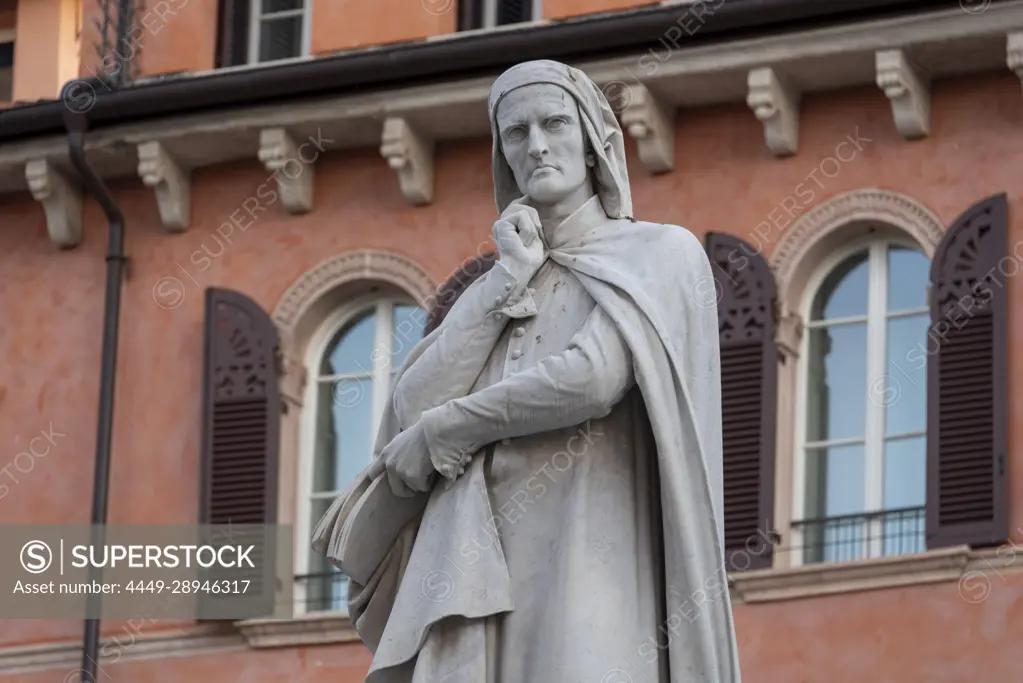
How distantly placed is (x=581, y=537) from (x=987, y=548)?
14.2m

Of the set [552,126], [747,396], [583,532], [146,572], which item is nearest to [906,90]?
[747,396]

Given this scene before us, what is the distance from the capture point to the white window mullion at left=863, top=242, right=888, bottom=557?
76.5 feet

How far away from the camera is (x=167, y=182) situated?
26609 millimetres

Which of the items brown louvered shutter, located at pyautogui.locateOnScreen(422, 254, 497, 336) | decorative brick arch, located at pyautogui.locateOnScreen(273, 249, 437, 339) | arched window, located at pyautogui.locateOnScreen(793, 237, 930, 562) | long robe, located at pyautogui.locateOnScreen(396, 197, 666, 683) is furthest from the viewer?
decorative brick arch, located at pyautogui.locateOnScreen(273, 249, 437, 339)

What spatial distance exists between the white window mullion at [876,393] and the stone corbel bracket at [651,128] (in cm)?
160

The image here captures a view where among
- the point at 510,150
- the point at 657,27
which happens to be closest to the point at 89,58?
the point at 657,27

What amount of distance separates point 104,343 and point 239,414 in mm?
1329

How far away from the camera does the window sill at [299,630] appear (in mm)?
25109

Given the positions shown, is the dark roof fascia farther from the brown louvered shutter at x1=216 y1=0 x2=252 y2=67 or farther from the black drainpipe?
the brown louvered shutter at x1=216 y1=0 x2=252 y2=67

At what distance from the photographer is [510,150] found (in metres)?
9.34

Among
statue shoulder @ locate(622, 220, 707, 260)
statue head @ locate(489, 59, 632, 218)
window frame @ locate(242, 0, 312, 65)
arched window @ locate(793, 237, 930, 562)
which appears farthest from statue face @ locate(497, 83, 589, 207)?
window frame @ locate(242, 0, 312, 65)

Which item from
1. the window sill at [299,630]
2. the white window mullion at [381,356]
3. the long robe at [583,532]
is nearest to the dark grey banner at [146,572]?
the window sill at [299,630]

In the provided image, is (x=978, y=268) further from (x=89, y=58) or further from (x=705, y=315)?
(x=705, y=315)

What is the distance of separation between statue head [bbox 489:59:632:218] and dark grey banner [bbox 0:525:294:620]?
16.2 metres
